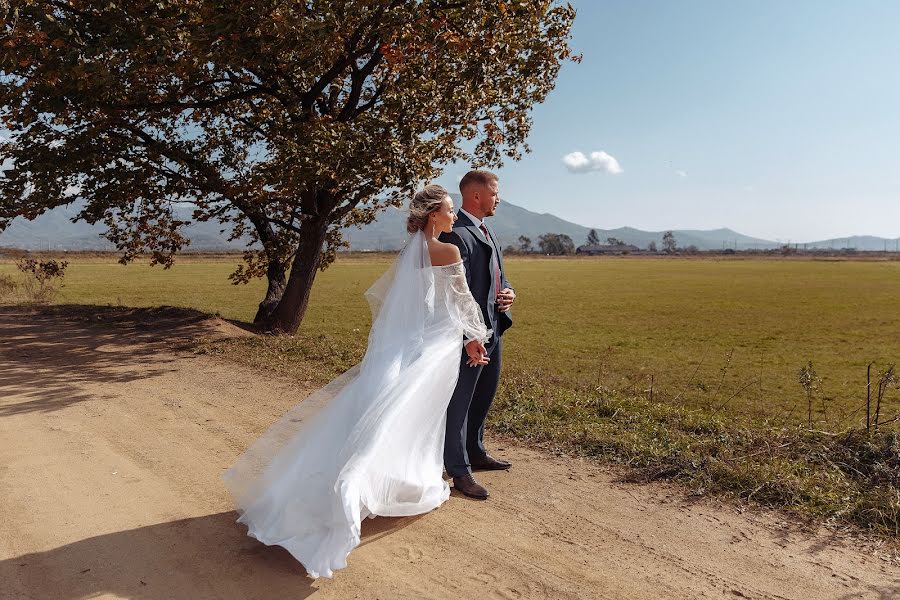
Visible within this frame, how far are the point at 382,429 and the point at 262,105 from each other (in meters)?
12.7

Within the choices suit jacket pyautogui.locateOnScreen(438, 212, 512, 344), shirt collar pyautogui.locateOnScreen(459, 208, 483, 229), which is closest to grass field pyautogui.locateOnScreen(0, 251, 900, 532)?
suit jacket pyautogui.locateOnScreen(438, 212, 512, 344)

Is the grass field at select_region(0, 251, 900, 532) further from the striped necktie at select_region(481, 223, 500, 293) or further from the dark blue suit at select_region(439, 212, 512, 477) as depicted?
the striped necktie at select_region(481, 223, 500, 293)

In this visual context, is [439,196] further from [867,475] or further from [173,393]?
[173,393]

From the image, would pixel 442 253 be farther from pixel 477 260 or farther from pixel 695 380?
pixel 695 380

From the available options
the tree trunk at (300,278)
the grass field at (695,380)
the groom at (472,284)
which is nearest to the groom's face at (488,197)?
the groom at (472,284)

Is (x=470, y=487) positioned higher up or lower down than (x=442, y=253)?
lower down

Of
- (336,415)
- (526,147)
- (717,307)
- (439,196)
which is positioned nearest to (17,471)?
(336,415)

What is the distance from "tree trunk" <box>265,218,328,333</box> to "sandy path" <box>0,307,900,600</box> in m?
8.25

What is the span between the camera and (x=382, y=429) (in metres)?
3.83

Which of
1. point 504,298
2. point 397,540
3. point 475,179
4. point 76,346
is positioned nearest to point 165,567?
point 397,540

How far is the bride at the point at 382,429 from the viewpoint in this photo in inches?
139

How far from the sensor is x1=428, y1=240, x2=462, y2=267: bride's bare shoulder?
4340 mm

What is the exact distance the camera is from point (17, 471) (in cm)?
488

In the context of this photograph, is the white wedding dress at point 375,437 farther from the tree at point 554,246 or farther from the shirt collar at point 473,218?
the tree at point 554,246
